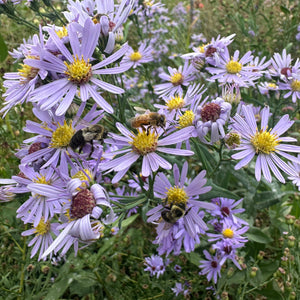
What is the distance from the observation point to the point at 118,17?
1.78 m

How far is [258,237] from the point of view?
2.44 m

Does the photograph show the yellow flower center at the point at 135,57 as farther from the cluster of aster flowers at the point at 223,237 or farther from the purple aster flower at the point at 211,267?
the purple aster flower at the point at 211,267

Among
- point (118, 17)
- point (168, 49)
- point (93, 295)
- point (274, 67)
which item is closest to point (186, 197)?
point (118, 17)

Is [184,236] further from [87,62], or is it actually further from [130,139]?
[87,62]

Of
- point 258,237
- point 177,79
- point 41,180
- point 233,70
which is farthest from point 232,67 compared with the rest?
point 41,180

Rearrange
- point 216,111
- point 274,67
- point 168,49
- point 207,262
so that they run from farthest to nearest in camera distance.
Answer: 1. point 168,49
2. point 274,67
3. point 207,262
4. point 216,111

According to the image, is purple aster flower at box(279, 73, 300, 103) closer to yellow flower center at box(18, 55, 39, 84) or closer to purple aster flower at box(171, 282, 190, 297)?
purple aster flower at box(171, 282, 190, 297)

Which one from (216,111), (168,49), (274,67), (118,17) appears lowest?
(216,111)

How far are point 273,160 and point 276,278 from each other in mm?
728

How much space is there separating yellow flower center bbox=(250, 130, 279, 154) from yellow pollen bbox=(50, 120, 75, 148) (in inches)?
41.0

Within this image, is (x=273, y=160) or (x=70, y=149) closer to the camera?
(x=70, y=149)

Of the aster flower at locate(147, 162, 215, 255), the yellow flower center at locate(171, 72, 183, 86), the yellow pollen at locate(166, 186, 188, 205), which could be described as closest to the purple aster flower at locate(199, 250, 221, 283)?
the aster flower at locate(147, 162, 215, 255)

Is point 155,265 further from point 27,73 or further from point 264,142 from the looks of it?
point 27,73

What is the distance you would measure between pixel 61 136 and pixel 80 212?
48 centimetres
